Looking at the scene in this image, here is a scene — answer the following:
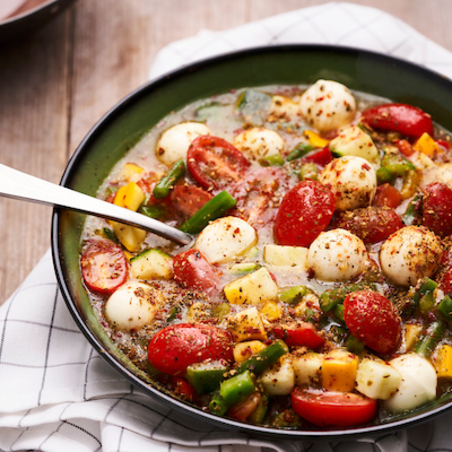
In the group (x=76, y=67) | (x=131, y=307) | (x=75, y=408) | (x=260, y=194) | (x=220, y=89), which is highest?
(x=76, y=67)

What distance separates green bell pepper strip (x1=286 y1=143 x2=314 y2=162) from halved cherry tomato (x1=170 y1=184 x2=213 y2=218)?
46 centimetres

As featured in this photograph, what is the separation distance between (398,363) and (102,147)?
1685mm

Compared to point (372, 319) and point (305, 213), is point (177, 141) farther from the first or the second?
point (372, 319)

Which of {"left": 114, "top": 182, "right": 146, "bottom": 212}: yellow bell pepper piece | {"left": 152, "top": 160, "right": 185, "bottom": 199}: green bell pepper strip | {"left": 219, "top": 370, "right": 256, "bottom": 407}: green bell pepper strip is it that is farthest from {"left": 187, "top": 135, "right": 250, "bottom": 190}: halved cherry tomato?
{"left": 219, "top": 370, "right": 256, "bottom": 407}: green bell pepper strip

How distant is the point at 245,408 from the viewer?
2.30 m

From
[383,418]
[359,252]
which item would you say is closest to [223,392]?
[383,418]

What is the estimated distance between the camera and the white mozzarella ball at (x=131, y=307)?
2543mm

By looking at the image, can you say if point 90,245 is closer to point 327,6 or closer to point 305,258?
point 305,258

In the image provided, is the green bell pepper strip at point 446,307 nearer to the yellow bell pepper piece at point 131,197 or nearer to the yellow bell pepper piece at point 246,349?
the yellow bell pepper piece at point 246,349

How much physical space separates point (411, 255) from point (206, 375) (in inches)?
38.1

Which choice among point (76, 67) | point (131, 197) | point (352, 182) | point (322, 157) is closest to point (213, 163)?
point (131, 197)

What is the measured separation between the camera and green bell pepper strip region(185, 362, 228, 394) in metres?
2.34

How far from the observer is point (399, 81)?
329cm

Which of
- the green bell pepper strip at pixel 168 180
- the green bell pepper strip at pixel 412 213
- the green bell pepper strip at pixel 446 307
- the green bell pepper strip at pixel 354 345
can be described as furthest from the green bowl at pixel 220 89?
the green bell pepper strip at pixel 446 307
